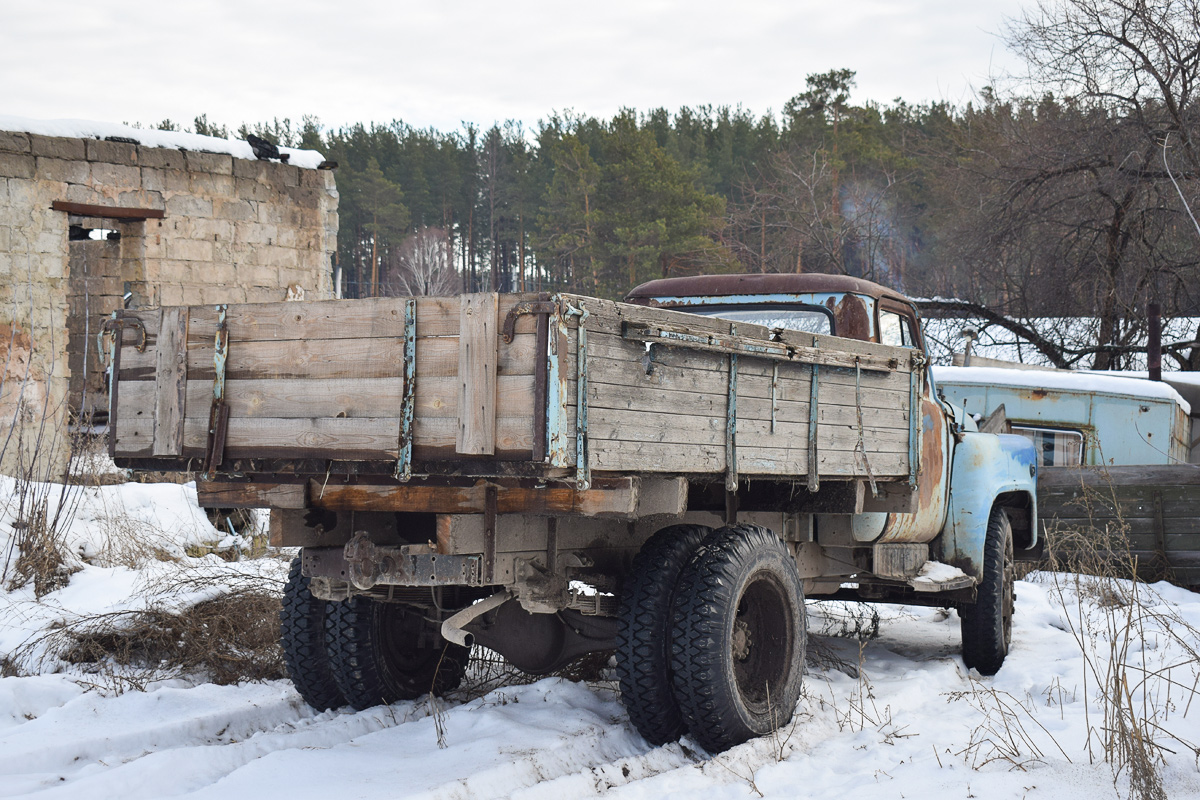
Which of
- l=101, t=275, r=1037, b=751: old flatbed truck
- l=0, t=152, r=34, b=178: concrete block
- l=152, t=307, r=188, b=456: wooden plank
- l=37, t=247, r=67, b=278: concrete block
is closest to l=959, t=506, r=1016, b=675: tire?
l=101, t=275, r=1037, b=751: old flatbed truck

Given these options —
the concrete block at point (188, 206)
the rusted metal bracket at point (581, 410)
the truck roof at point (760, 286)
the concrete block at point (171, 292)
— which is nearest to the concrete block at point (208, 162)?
the concrete block at point (188, 206)

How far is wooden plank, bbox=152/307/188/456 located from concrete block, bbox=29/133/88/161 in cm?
881

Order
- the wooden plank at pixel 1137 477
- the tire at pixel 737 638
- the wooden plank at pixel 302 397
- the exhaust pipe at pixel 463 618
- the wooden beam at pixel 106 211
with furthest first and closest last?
1. the wooden beam at pixel 106 211
2. the wooden plank at pixel 1137 477
3. the tire at pixel 737 638
4. the exhaust pipe at pixel 463 618
5. the wooden plank at pixel 302 397

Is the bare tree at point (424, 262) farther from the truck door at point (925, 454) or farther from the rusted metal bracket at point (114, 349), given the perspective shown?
the rusted metal bracket at point (114, 349)

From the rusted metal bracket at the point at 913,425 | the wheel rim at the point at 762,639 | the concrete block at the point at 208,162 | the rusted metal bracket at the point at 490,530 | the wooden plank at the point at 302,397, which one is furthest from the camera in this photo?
the concrete block at the point at 208,162

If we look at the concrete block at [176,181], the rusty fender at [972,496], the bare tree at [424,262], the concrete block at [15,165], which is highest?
the bare tree at [424,262]

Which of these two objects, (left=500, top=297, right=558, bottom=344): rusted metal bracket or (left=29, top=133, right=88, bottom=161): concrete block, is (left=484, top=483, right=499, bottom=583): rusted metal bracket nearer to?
(left=500, top=297, right=558, bottom=344): rusted metal bracket

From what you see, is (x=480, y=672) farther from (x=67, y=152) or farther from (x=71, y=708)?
(x=67, y=152)

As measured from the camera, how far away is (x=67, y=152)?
440 inches

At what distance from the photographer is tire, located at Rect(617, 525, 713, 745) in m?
3.95

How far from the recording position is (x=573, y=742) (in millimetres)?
3994

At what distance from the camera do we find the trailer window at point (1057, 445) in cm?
1059

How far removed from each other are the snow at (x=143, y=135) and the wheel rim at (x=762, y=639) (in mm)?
10000

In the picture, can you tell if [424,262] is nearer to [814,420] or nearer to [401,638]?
[401,638]
